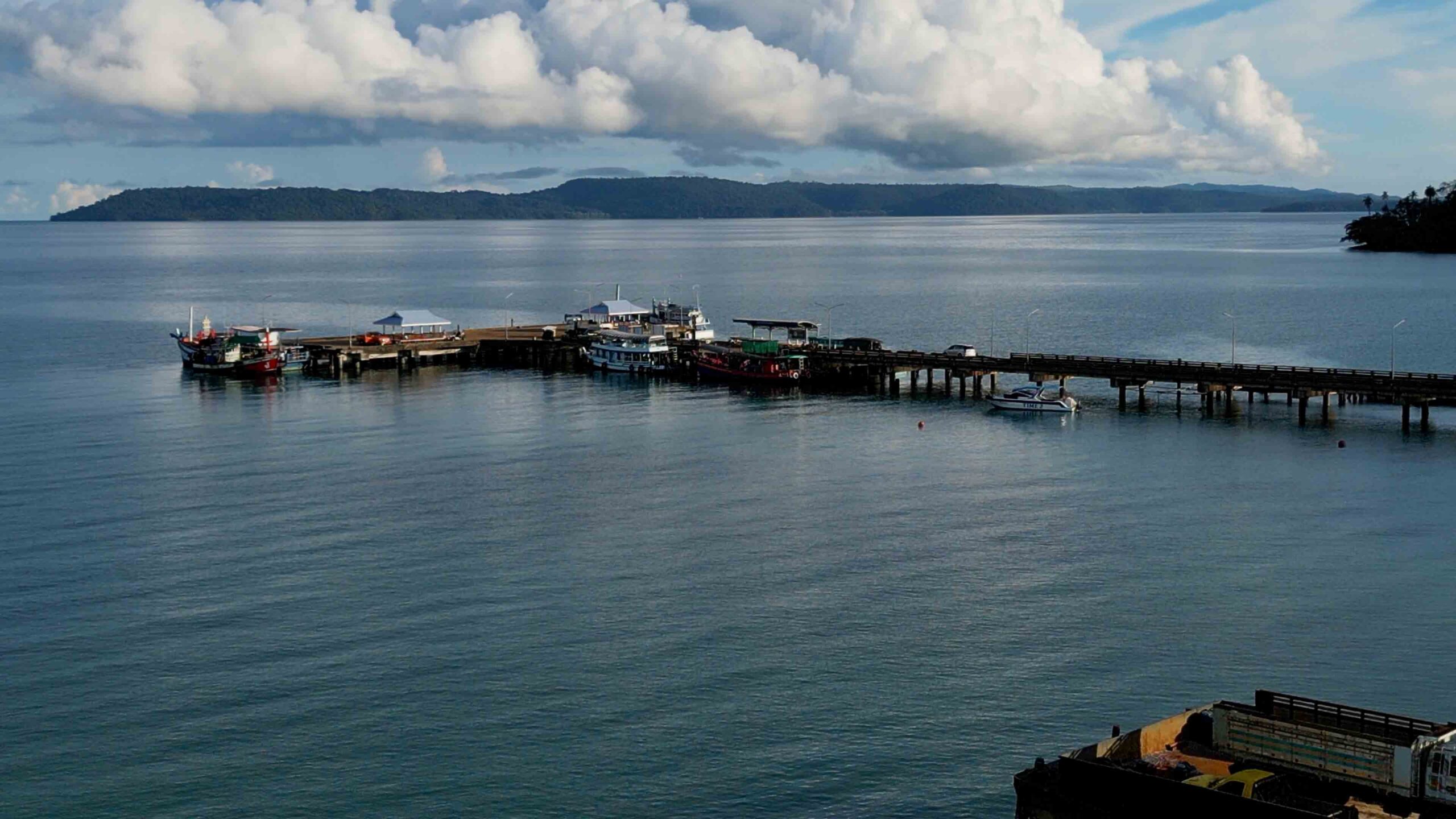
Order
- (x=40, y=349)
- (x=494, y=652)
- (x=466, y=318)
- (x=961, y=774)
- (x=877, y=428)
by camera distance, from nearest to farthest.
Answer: (x=961, y=774), (x=494, y=652), (x=877, y=428), (x=40, y=349), (x=466, y=318)

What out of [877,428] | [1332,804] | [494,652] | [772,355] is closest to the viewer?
[1332,804]

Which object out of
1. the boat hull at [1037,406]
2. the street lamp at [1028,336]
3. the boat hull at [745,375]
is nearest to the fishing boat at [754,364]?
the boat hull at [745,375]

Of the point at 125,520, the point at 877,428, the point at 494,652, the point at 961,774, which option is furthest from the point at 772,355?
the point at 961,774

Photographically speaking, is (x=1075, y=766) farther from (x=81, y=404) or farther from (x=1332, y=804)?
(x=81, y=404)

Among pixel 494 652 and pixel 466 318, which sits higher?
pixel 466 318

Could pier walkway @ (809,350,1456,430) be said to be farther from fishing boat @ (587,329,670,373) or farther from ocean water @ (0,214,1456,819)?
fishing boat @ (587,329,670,373)

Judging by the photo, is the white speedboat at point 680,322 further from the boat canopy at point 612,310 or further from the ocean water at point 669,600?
the ocean water at point 669,600
